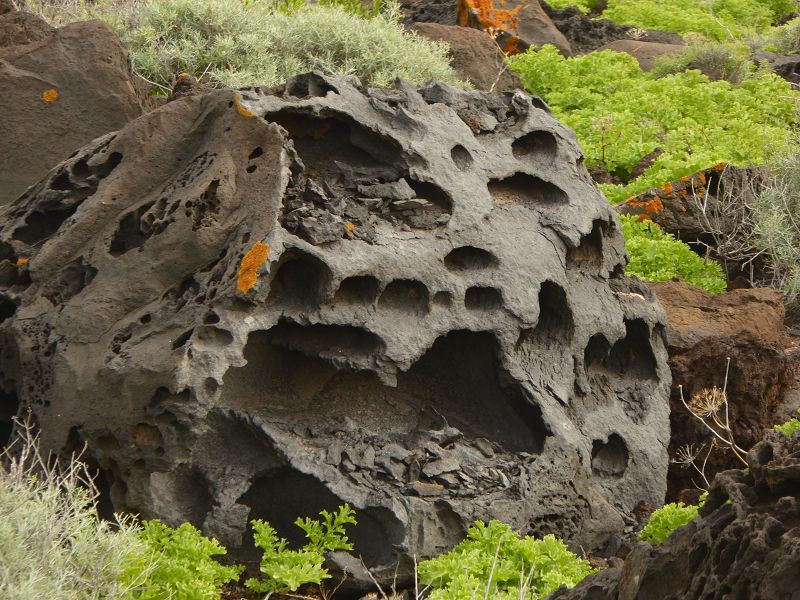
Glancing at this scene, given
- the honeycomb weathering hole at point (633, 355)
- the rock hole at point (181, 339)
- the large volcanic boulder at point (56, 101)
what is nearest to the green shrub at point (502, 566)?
the rock hole at point (181, 339)

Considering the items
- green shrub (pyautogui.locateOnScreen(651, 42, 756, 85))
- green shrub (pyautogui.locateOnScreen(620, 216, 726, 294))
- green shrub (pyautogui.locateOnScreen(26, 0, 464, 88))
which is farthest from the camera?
green shrub (pyautogui.locateOnScreen(651, 42, 756, 85))

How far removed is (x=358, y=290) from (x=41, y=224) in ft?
6.44

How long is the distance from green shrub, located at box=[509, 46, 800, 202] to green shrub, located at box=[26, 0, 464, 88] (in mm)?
2140

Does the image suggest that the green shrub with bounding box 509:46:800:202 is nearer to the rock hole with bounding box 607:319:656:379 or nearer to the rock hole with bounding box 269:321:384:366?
the rock hole with bounding box 607:319:656:379

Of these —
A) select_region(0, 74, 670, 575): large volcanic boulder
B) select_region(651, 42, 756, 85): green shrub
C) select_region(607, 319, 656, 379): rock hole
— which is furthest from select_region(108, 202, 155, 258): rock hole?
select_region(651, 42, 756, 85): green shrub

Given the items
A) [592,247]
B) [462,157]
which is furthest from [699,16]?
[462,157]

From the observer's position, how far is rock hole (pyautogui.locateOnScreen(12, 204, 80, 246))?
611 cm

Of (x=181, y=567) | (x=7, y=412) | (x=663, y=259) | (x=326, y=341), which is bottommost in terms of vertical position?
(x=7, y=412)

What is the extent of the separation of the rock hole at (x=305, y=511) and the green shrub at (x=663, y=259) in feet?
15.6

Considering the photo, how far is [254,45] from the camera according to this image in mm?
10375

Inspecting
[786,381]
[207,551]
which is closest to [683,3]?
[786,381]

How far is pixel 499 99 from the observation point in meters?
6.71

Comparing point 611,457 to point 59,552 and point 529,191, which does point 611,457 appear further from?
point 59,552

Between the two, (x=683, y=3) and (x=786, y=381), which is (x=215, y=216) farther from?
(x=683, y=3)
